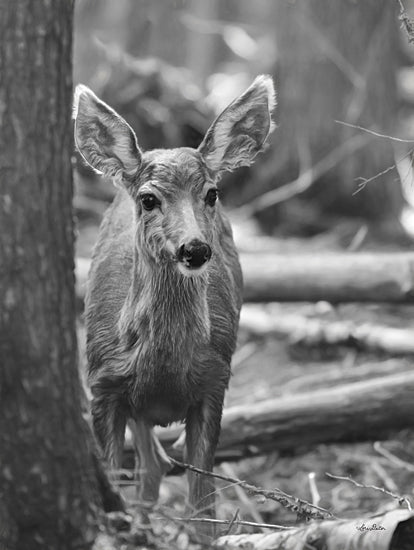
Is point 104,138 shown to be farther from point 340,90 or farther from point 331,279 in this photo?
point 340,90

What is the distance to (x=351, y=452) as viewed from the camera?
27.8ft

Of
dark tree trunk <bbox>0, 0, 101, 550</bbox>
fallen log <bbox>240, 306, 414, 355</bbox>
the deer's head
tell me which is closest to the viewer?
dark tree trunk <bbox>0, 0, 101, 550</bbox>

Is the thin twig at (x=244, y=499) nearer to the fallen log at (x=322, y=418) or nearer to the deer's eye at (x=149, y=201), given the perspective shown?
the fallen log at (x=322, y=418)

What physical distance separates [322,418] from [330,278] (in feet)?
8.42

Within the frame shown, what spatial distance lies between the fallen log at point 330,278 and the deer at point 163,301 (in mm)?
3598

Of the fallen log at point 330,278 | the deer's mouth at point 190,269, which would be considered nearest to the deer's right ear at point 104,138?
the deer's mouth at point 190,269

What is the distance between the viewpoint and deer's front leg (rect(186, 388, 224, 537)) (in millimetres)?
6137

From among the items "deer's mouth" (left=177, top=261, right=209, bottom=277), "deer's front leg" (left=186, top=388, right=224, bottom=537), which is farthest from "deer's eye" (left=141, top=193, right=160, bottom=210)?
"deer's front leg" (left=186, top=388, right=224, bottom=537)

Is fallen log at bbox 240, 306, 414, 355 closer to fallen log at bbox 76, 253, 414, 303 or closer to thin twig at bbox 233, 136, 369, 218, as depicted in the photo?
fallen log at bbox 76, 253, 414, 303

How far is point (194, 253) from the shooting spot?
5.63m

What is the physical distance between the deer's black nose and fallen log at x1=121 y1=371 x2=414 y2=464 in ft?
6.95

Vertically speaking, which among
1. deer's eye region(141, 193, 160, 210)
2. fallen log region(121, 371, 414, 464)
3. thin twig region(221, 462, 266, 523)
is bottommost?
thin twig region(221, 462, 266, 523)

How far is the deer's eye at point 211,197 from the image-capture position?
20.0 feet

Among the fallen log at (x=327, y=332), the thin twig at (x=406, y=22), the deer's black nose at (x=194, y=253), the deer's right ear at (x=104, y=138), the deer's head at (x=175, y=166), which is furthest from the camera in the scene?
Answer: the fallen log at (x=327, y=332)
